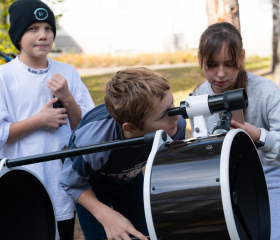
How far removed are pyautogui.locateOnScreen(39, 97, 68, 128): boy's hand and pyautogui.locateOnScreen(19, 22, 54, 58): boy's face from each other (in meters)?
0.31

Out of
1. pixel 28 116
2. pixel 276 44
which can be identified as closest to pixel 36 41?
pixel 28 116

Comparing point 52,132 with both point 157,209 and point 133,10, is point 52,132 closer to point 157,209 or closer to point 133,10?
point 157,209

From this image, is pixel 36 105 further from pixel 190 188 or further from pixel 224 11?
pixel 224 11

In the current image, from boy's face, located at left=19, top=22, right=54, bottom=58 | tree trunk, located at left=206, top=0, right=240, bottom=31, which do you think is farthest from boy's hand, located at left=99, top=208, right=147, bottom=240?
tree trunk, located at left=206, top=0, right=240, bottom=31

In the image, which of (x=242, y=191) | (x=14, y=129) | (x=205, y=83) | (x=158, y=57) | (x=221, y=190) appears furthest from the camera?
(x=158, y=57)

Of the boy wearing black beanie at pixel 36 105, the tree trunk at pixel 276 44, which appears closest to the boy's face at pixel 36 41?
the boy wearing black beanie at pixel 36 105

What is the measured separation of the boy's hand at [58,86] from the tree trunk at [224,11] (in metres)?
2.61

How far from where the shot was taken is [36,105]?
2.49 m

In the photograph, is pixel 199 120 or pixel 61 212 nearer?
pixel 199 120

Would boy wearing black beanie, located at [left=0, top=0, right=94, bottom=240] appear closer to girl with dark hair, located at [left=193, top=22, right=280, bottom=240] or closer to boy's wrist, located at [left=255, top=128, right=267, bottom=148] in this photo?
girl with dark hair, located at [left=193, top=22, right=280, bottom=240]

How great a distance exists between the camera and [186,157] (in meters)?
1.38

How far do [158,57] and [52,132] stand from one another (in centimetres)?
1037

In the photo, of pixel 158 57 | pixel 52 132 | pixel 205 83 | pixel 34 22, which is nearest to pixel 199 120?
pixel 205 83

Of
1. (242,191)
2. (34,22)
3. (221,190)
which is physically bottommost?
(242,191)
